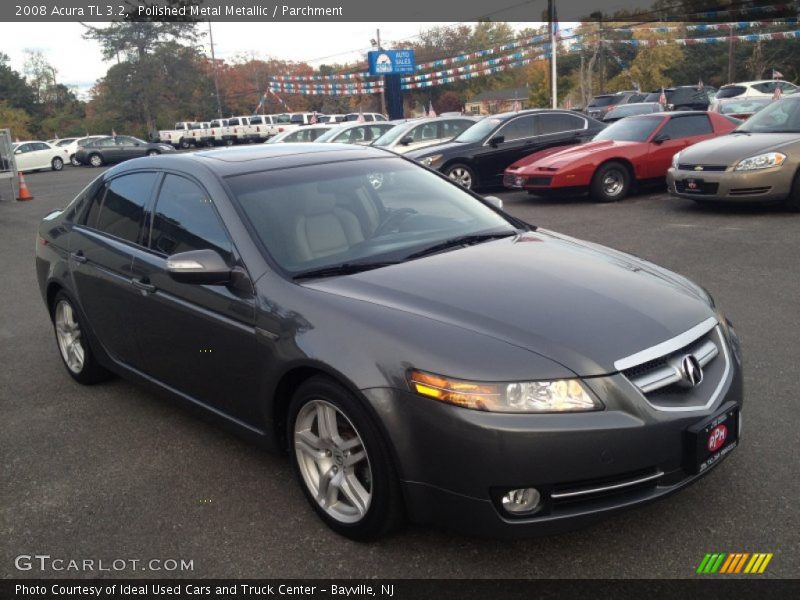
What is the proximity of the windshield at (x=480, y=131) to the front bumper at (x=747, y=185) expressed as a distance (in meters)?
5.07

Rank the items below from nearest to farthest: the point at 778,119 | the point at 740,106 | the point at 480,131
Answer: the point at 778,119, the point at 480,131, the point at 740,106

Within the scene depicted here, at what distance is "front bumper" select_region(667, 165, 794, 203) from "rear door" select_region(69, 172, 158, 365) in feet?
26.4

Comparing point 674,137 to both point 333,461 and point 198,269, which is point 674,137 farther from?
point 333,461

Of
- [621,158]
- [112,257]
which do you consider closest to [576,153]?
[621,158]

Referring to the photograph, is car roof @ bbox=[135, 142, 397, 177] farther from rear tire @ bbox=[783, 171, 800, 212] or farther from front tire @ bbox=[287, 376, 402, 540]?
rear tire @ bbox=[783, 171, 800, 212]

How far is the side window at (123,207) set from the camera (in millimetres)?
4453

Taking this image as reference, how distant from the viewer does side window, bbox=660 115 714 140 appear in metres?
12.8

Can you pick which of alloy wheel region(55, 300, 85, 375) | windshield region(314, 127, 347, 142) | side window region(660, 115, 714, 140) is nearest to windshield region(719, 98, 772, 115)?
side window region(660, 115, 714, 140)

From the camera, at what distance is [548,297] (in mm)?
3188

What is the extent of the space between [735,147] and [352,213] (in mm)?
8045

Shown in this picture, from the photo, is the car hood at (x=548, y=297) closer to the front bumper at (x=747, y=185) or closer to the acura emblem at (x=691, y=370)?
the acura emblem at (x=691, y=370)

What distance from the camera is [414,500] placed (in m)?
2.85
